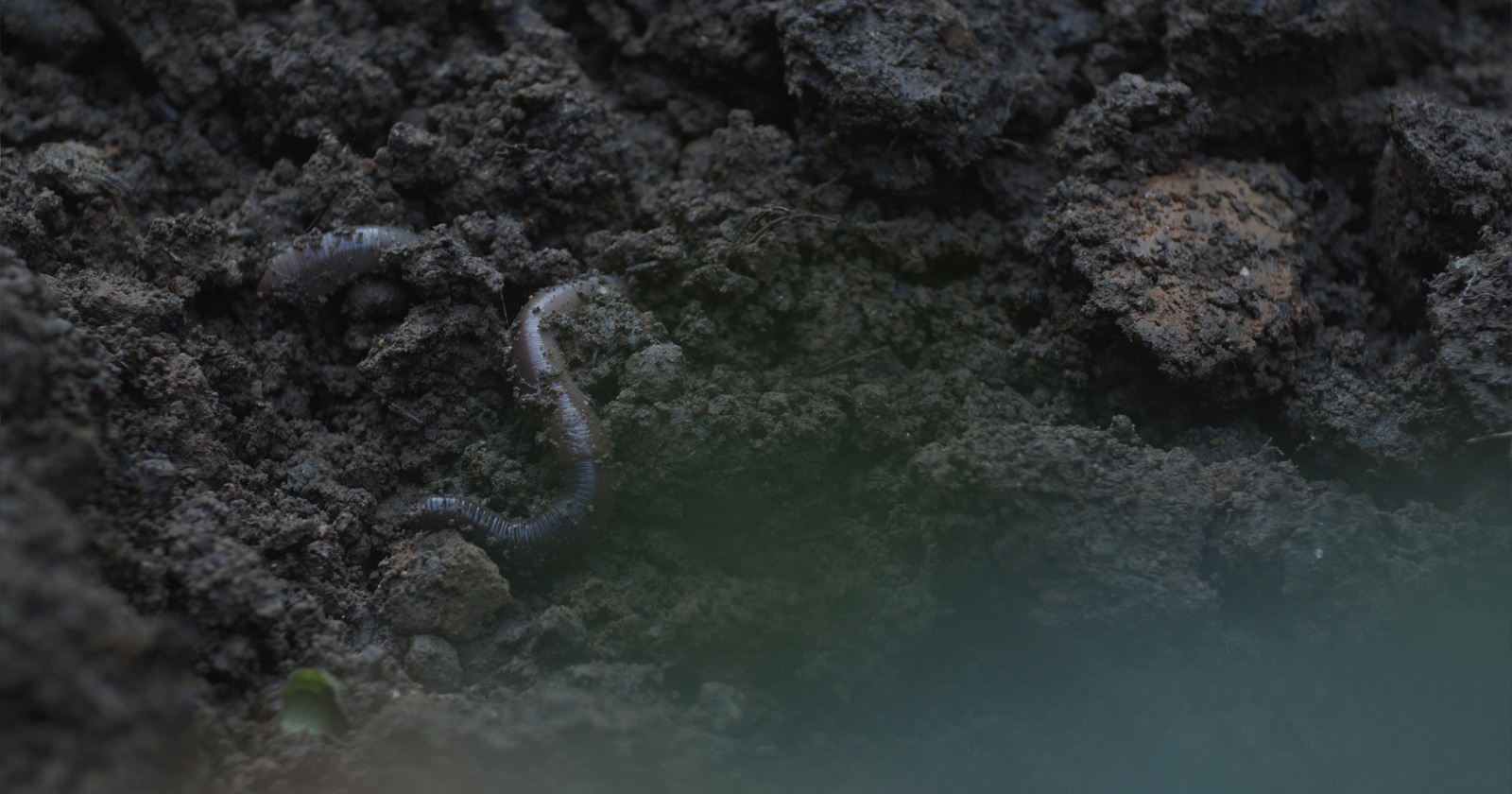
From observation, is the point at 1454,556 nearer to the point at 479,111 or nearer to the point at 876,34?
the point at 876,34

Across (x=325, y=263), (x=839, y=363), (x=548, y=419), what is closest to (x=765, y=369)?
(x=839, y=363)

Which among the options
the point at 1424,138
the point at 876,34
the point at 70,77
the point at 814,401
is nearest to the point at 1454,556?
the point at 1424,138

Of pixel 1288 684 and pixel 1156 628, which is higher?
pixel 1156 628

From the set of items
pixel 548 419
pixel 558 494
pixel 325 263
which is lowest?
pixel 558 494

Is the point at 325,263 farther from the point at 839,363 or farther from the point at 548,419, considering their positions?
the point at 839,363

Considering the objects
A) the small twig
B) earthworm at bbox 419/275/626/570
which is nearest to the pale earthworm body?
earthworm at bbox 419/275/626/570

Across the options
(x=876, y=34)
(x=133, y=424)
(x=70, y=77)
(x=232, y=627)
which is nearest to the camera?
(x=232, y=627)

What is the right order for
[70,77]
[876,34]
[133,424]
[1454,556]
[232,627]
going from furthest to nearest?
[70,77]
[876,34]
[1454,556]
[133,424]
[232,627]
